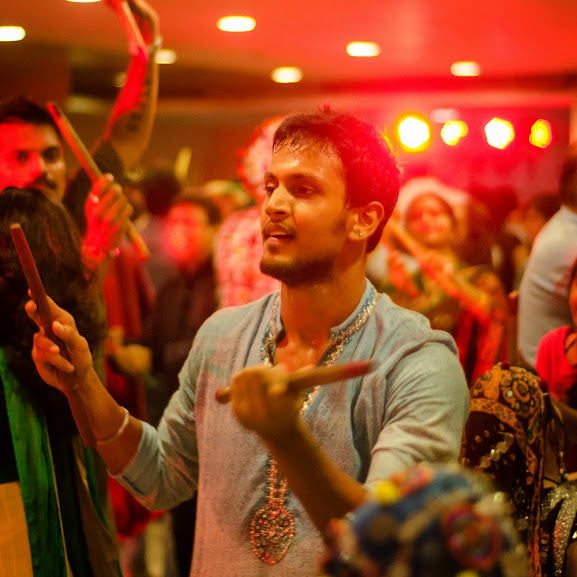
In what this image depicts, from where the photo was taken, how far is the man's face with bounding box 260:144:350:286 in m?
1.19

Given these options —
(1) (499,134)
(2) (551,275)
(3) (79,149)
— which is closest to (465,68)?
(1) (499,134)

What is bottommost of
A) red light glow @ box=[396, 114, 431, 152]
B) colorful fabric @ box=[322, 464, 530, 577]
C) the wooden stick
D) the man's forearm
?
colorful fabric @ box=[322, 464, 530, 577]

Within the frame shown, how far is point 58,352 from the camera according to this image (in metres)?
1.32

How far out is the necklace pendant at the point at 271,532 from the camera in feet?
3.92

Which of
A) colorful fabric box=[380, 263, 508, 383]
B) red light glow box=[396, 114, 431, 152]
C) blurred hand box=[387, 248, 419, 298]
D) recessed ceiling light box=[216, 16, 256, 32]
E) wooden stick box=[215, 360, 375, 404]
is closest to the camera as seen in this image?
wooden stick box=[215, 360, 375, 404]

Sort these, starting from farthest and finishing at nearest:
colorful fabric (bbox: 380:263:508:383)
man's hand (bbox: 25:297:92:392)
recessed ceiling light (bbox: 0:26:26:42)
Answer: recessed ceiling light (bbox: 0:26:26:42) → colorful fabric (bbox: 380:263:508:383) → man's hand (bbox: 25:297:92:392)

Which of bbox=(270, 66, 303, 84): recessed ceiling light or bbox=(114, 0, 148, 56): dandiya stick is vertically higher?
bbox=(270, 66, 303, 84): recessed ceiling light

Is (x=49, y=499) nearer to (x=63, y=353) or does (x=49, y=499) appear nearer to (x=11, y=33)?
(x=63, y=353)

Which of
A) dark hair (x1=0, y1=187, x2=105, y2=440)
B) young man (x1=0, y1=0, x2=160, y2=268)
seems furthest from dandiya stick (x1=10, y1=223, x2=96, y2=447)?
young man (x1=0, y1=0, x2=160, y2=268)

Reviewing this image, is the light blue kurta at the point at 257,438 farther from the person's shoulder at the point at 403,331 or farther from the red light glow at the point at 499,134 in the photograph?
the red light glow at the point at 499,134

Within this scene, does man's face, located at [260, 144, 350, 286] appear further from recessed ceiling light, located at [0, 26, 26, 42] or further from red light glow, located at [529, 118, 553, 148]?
recessed ceiling light, located at [0, 26, 26, 42]

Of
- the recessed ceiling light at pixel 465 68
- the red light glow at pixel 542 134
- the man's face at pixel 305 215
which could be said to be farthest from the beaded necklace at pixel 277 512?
the recessed ceiling light at pixel 465 68

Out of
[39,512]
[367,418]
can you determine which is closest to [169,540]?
[39,512]

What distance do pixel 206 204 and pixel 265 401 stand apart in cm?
226
